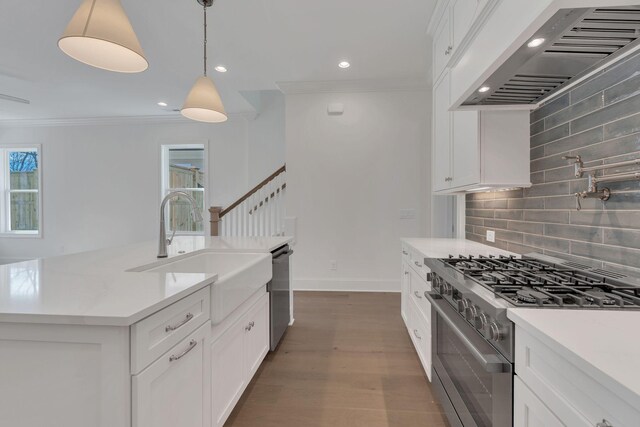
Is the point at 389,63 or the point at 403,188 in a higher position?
the point at 389,63

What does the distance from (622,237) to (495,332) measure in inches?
31.2

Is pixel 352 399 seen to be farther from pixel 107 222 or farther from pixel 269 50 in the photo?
pixel 107 222

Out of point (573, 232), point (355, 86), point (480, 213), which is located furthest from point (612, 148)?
point (355, 86)

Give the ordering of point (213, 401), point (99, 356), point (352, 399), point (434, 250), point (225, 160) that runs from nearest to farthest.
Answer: point (99, 356) < point (213, 401) < point (352, 399) < point (434, 250) < point (225, 160)

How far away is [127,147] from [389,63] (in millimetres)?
5080

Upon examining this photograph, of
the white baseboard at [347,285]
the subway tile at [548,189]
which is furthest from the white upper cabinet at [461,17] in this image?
the white baseboard at [347,285]

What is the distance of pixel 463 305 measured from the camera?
125 cm

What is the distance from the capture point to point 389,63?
3.53m

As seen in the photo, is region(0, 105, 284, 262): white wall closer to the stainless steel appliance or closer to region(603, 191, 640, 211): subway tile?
the stainless steel appliance

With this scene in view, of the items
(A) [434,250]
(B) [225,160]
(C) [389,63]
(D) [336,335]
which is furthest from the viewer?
(B) [225,160]

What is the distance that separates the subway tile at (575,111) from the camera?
139cm

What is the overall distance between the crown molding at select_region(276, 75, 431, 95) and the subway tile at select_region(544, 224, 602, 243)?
2874mm

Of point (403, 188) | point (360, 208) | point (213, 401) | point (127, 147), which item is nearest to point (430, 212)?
point (403, 188)

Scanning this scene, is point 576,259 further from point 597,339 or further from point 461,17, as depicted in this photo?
point 461,17
